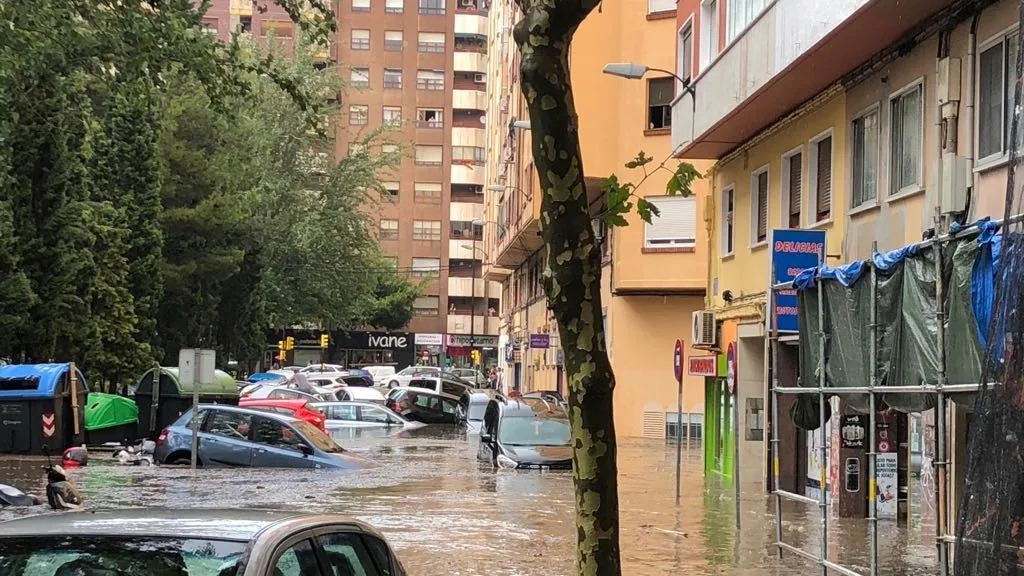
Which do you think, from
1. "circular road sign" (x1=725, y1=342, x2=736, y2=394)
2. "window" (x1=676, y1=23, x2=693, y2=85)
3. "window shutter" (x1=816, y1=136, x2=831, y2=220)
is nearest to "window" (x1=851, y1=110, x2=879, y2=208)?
"window shutter" (x1=816, y1=136, x2=831, y2=220)

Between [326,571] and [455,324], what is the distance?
93972mm

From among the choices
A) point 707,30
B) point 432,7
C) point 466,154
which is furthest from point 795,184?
point 432,7

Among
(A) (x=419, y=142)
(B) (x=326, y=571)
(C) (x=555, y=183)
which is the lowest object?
(B) (x=326, y=571)

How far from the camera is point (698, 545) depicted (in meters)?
14.7

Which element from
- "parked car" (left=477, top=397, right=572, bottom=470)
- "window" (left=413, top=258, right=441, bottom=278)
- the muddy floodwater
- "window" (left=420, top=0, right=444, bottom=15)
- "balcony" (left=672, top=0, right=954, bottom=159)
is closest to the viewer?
the muddy floodwater

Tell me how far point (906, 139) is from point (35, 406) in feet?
56.6

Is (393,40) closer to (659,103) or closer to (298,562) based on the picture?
(659,103)

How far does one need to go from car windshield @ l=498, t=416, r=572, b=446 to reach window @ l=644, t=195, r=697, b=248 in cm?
1091

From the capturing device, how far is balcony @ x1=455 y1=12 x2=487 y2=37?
316 ft

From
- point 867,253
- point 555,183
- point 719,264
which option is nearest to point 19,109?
point 719,264

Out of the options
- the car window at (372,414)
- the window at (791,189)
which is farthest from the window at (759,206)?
the car window at (372,414)

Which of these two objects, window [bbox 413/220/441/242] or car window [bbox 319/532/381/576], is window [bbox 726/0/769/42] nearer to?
car window [bbox 319/532/381/576]

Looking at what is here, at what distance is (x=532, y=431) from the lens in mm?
24141

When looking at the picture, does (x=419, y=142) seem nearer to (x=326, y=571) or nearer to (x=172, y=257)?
(x=172, y=257)
